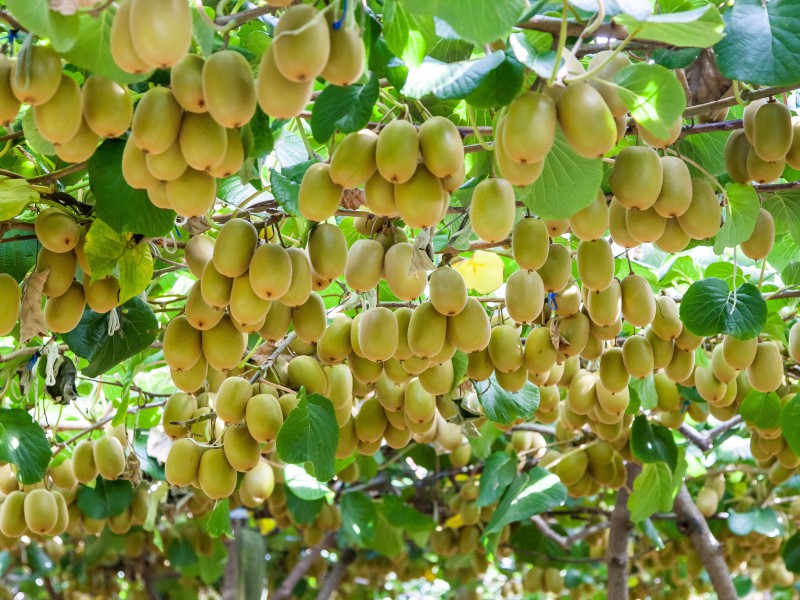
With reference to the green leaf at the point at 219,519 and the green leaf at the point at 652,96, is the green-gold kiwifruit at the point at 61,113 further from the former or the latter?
the green leaf at the point at 219,519

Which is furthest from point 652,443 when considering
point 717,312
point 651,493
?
point 717,312

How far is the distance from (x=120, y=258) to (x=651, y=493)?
202 cm

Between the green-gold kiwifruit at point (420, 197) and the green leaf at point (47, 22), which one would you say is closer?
the green leaf at point (47, 22)

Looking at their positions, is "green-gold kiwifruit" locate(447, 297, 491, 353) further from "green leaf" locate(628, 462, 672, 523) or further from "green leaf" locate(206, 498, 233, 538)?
"green leaf" locate(628, 462, 672, 523)

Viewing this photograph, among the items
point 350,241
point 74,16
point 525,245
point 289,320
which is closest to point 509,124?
point 525,245

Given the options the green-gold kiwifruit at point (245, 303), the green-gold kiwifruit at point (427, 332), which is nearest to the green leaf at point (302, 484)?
the green-gold kiwifruit at point (427, 332)

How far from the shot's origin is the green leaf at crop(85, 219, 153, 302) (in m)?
1.48

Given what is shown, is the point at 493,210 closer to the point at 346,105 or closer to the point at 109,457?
the point at 346,105

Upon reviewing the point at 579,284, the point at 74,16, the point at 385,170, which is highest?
the point at 74,16

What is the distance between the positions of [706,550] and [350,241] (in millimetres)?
2258

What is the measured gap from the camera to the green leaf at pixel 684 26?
1.06 meters

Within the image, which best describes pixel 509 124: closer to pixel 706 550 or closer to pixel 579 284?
pixel 579 284

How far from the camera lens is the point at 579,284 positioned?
191 cm

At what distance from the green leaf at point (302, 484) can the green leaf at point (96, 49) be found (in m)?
1.73
